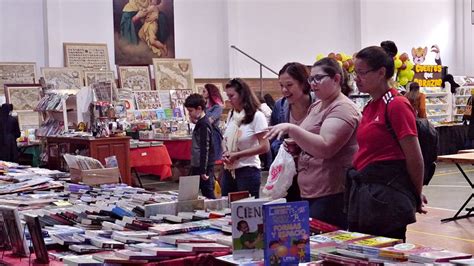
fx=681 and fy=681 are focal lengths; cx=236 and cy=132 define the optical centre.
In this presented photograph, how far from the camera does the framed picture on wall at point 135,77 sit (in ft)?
43.9

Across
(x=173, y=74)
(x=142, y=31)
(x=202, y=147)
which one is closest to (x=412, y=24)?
(x=173, y=74)

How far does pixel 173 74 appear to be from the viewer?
1394 cm

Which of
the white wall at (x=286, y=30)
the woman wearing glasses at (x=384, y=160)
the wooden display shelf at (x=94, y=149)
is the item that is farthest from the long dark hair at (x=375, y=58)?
the white wall at (x=286, y=30)

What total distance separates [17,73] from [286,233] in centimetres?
1109

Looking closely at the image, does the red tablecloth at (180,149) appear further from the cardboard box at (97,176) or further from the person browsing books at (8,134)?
the cardboard box at (97,176)

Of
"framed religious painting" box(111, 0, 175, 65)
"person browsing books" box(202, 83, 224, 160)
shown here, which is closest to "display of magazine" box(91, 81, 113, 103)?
"person browsing books" box(202, 83, 224, 160)

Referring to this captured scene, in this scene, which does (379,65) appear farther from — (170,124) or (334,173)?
(170,124)

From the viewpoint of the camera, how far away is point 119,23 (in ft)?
45.7

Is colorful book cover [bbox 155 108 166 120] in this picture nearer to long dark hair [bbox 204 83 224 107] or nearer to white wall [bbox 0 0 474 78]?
white wall [bbox 0 0 474 78]

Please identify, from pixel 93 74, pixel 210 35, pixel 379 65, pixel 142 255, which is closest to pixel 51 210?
pixel 142 255

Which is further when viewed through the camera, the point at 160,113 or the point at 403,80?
the point at 403,80

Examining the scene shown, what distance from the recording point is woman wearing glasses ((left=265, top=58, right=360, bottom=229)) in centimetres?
351

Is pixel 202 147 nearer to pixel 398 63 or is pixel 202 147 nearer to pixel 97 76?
pixel 97 76

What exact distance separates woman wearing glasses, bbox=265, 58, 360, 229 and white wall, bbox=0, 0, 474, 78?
33.4ft
